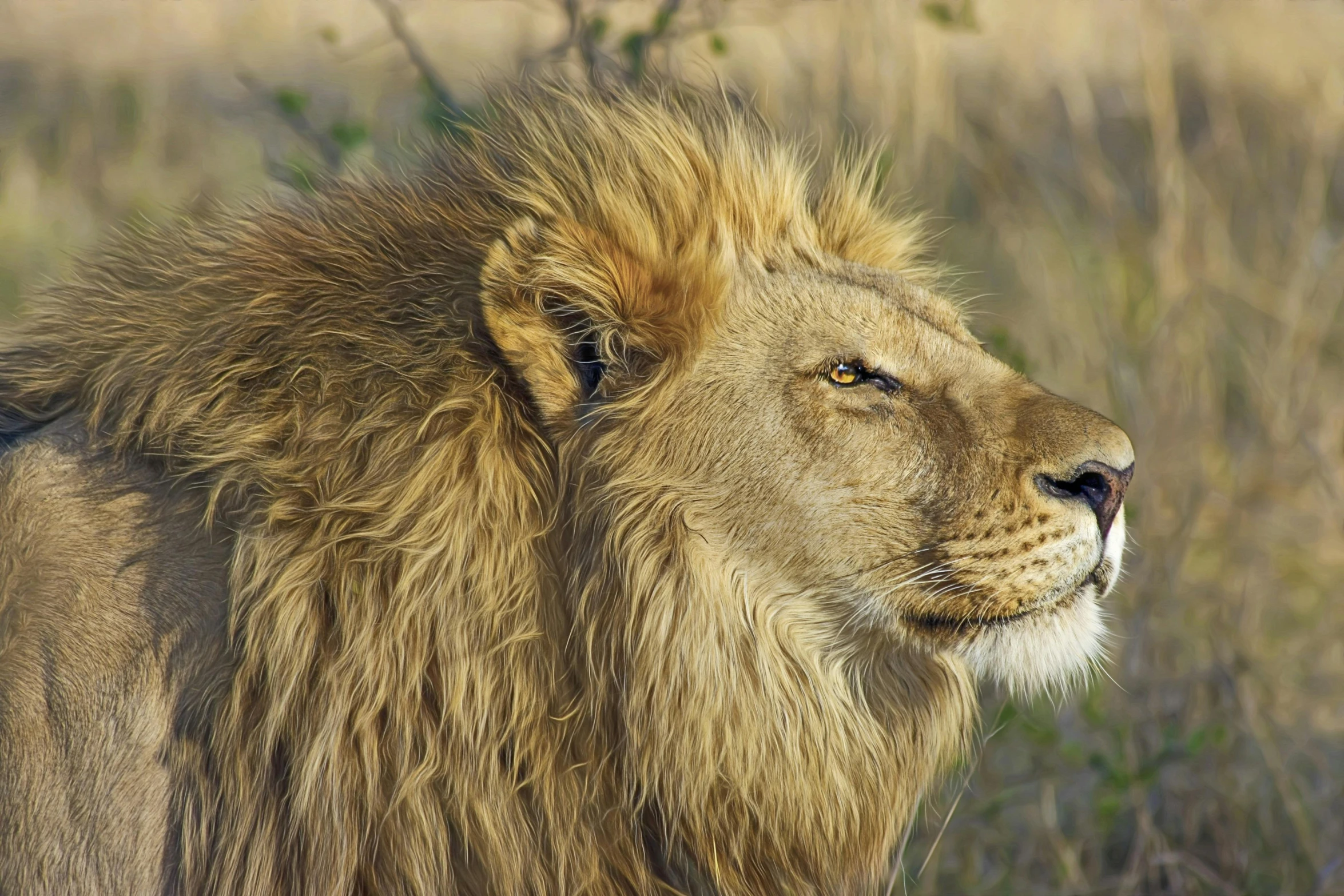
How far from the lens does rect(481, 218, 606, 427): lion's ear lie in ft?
7.64

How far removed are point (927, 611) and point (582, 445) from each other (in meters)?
0.65

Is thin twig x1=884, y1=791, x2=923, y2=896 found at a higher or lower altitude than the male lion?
lower

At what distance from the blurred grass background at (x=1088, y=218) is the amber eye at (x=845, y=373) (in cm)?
81

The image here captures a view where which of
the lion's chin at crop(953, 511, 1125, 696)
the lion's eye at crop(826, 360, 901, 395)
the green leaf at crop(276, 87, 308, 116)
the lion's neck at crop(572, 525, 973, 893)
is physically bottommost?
the lion's neck at crop(572, 525, 973, 893)

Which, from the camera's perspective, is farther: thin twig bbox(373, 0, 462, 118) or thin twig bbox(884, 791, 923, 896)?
thin twig bbox(373, 0, 462, 118)

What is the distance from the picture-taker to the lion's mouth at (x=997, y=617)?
2422 millimetres

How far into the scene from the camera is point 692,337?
98.0 inches

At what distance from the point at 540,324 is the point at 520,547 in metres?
0.38

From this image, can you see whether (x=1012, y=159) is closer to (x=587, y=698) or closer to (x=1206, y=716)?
(x=1206, y=716)

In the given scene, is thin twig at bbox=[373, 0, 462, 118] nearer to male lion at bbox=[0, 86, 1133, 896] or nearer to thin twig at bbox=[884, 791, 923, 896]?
male lion at bbox=[0, 86, 1133, 896]

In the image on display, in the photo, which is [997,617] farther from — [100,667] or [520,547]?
[100,667]

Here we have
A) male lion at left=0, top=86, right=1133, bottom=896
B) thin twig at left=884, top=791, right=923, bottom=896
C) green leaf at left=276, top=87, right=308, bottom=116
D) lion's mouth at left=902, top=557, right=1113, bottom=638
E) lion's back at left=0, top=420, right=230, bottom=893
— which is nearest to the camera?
lion's back at left=0, top=420, right=230, bottom=893

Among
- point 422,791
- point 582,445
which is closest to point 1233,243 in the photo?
point 582,445

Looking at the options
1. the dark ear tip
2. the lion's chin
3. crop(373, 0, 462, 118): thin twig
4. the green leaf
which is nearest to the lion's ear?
the dark ear tip
